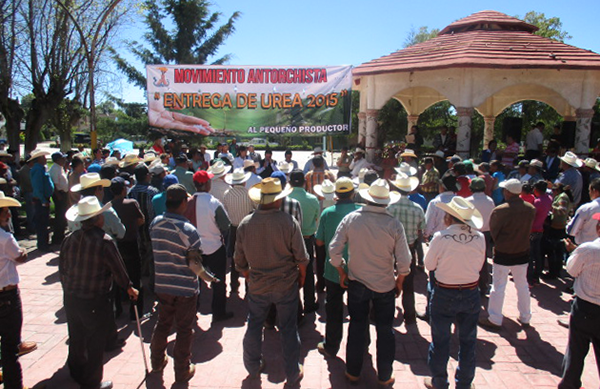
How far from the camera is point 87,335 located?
12.1 ft

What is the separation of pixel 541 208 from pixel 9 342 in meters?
6.64

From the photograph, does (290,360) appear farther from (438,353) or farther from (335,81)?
(335,81)

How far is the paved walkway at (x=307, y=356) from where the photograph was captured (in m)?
3.95

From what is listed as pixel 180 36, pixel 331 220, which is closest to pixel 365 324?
pixel 331 220

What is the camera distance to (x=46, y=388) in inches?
151

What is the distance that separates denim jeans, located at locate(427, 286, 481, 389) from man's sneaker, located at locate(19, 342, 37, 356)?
A: 4.11 meters

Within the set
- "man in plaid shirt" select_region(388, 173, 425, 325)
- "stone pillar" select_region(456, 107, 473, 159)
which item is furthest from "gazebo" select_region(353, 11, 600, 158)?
"man in plaid shirt" select_region(388, 173, 425, 325)

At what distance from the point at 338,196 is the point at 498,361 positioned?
7.74 feet

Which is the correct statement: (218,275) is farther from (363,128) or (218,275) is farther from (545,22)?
(545,22)

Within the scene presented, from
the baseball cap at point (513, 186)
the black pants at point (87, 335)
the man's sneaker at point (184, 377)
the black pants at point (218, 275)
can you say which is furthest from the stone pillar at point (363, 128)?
the black pants at point (87, 335)

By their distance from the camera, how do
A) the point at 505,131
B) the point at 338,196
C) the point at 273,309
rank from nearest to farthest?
1. the point at 338,196
2. the point at 273,309
3. the point at 505,131

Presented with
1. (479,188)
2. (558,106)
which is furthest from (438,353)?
(558,106)

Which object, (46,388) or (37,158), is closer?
(46,388)

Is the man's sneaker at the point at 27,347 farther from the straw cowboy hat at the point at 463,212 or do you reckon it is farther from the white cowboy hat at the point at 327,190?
the straw cowboy hat at the point at 463,212
